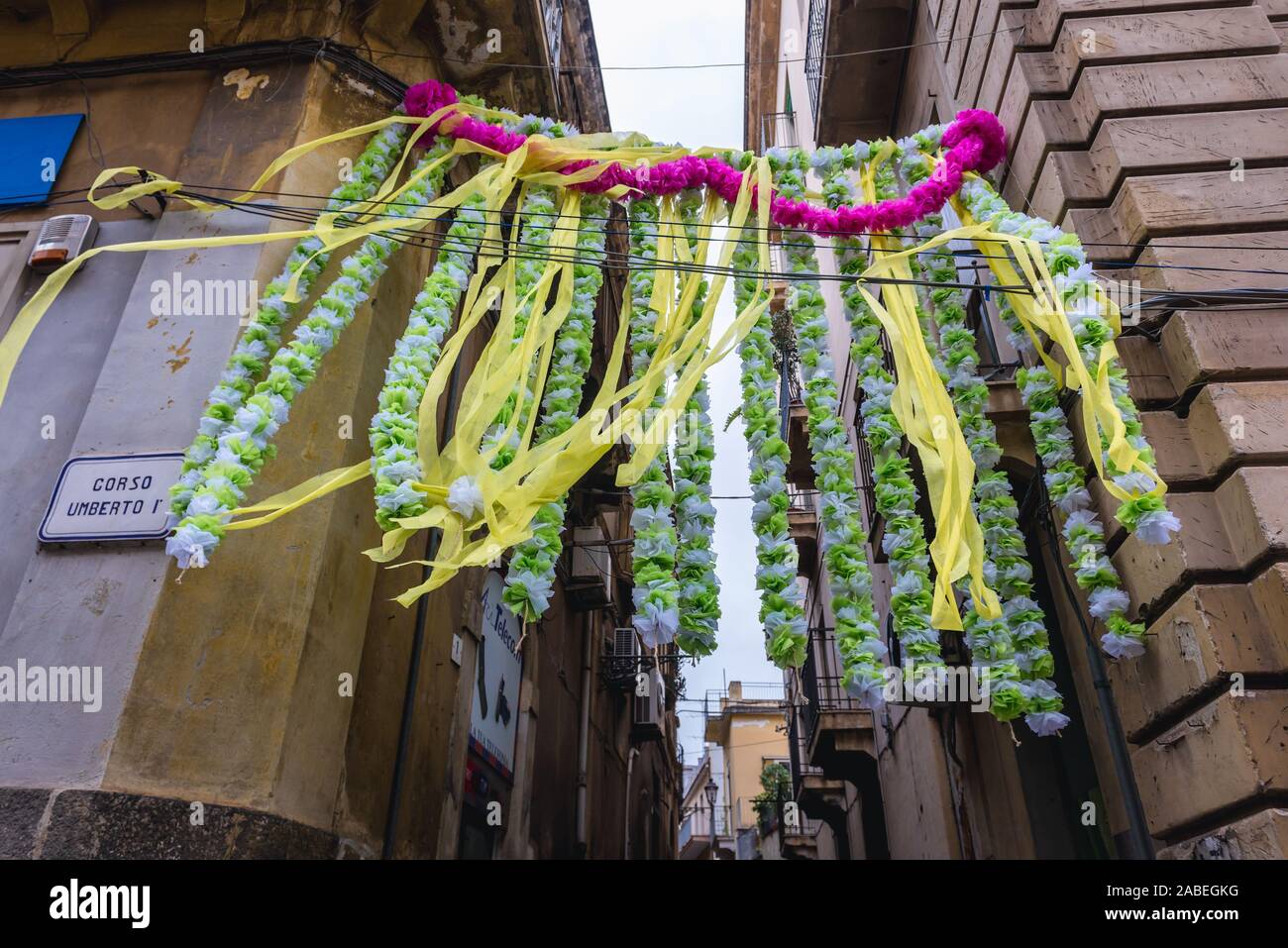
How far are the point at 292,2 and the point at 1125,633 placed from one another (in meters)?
6.81

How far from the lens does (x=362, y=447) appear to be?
487 centimetres

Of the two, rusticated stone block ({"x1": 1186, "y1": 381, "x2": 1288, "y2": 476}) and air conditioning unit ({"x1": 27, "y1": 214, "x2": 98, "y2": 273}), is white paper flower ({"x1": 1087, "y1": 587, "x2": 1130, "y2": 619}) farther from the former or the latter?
air conditioning unit ({"x1": 27, "y1": 214, "x2": 98, "y2": 273})

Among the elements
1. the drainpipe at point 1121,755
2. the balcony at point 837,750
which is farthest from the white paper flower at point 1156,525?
the balcony at point 837,750

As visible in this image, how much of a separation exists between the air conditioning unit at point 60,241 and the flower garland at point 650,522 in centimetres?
355

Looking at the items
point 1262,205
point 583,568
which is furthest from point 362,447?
point 583,568

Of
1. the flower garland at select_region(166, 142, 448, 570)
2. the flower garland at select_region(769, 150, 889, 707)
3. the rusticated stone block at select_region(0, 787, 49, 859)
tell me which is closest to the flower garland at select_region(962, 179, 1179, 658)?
the flower garland at select_region(769, 150, 889, 707)

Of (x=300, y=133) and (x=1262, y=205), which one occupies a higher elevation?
(x=300, y=133)

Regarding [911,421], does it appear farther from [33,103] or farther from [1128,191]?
[33,103]

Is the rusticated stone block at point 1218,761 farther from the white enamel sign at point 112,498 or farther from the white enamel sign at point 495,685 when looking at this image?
the white enamel sign at point 112,498

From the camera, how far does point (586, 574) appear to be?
10.6 metres

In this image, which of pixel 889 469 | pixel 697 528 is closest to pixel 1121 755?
pixel 889 469

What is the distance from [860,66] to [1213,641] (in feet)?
21.1

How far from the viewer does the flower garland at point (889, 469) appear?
12.0 feet
